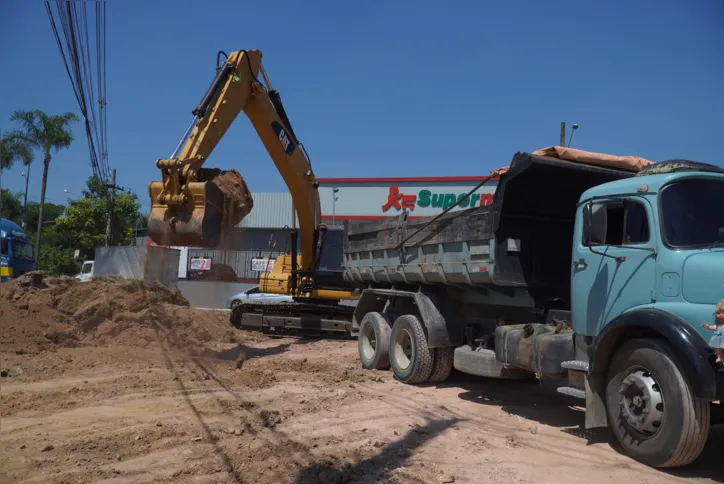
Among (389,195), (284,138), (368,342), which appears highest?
(389,195)

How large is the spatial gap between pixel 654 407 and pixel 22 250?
80.0 ft

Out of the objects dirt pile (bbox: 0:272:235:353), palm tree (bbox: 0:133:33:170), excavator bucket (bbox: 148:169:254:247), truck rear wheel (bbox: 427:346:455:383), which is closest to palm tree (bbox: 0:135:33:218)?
palm tree (bbox: 0:133:33:170)

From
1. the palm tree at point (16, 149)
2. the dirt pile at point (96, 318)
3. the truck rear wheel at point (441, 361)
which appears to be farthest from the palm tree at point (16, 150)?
the truck rear wheel at point (441, 361)

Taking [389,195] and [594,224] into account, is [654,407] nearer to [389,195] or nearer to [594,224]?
[594,224]

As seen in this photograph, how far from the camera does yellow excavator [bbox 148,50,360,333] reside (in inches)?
345

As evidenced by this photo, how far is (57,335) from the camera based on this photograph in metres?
10.2

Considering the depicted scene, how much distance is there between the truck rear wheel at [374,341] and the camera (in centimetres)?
961

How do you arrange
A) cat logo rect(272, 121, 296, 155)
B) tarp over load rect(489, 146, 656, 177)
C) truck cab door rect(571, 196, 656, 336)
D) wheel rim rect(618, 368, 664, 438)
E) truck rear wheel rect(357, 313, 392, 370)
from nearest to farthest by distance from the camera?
wheel rim rect(618, 368, 664, 438) → truck cab door rect(571, 196, 656, 336) → tarp over load rect(489, 146, 656, 177) → truck rear wheel rect(357, 313, 392, 370) → cat logo rect(272, 121, 296, 155)

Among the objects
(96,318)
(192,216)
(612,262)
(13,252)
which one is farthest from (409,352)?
(13,252)

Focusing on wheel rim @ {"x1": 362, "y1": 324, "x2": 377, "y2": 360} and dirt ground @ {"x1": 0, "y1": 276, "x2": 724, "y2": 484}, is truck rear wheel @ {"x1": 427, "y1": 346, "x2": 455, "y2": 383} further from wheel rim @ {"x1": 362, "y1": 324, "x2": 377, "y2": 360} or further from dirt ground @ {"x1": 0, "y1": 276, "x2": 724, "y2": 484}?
wheel rim @ {"x1": 362, "y1": 324, "x2": 377, "y2": 360}

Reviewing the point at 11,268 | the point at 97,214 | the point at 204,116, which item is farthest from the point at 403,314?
the point at 97,214

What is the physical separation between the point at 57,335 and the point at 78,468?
21.5ft

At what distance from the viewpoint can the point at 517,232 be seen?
24.2 feet

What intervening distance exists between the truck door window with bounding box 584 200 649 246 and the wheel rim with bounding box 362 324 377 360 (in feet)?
17.2
